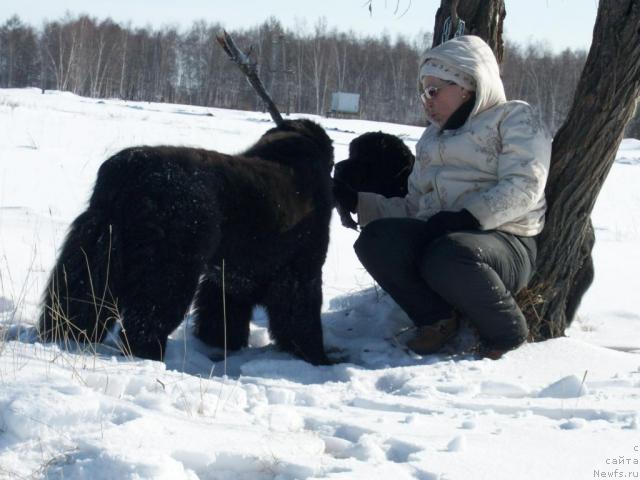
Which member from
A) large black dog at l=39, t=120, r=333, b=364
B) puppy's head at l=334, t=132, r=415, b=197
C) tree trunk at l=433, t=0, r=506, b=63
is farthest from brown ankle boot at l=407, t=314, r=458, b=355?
tree trunk at l=433, t=0, r=506, b=63

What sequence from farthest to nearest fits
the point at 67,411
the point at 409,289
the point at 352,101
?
1. the point at 352,101
2. the point at 409,289
3. the point at 67,411

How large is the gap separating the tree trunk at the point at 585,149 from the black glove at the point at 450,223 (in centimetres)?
66

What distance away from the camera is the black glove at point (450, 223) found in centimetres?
362

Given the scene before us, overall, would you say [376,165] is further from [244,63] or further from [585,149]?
[585,149]

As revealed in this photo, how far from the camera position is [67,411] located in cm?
211

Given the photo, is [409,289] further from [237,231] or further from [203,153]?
[203,153]

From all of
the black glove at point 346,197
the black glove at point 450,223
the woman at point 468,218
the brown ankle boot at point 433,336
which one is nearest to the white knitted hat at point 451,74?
the woman at point 468,218

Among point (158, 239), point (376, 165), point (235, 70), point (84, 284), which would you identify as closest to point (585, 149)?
point (376, 165)

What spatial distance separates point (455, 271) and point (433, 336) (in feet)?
1.42

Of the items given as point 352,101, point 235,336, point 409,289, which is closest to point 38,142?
point 235,336

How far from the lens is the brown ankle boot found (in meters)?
3.77

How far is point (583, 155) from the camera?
3973mm

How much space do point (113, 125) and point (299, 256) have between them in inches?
485

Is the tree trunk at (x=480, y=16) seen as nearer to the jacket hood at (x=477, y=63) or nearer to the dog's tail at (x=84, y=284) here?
the jacket hood at (x=477, y=63)
